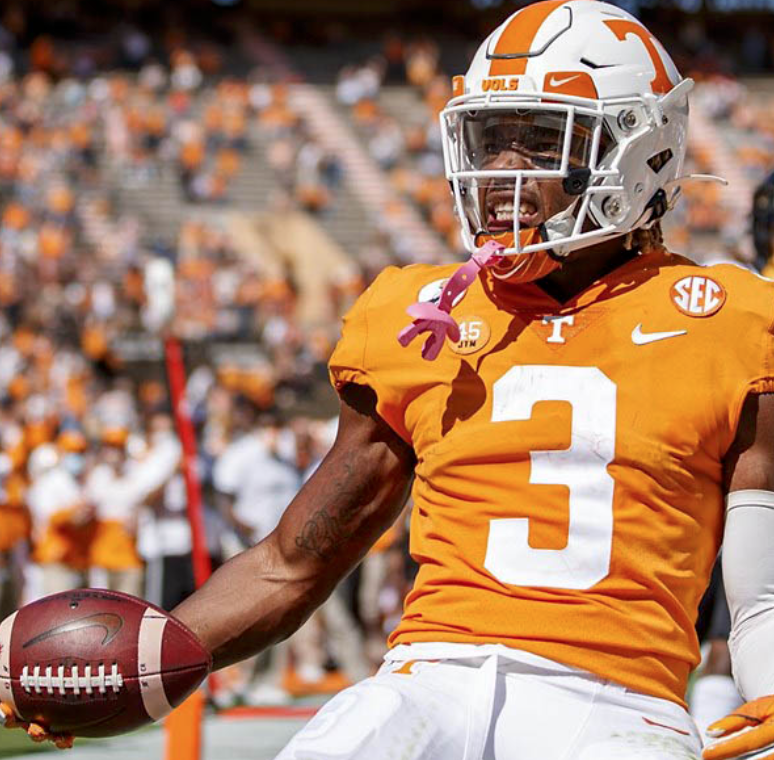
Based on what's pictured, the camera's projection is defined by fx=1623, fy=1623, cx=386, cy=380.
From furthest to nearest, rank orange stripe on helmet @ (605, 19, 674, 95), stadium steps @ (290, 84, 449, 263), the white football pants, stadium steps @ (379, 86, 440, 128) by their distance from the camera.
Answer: stadium steps @ (379, 86, 440, 128) < stadium steps @ (290, 84, 449, 263) < orange stripe on helmet @ (605, 19, 674, 95) < the white football pants

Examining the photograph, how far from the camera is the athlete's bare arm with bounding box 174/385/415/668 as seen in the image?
2.79 metres

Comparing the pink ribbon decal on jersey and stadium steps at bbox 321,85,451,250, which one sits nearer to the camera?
the pink ribbon decal on jersey

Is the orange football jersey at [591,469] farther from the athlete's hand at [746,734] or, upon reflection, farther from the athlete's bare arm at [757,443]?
the athlete's hand at [746,734]

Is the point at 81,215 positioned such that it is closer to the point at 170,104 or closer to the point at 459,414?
the point at 170,104

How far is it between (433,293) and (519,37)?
46 cm

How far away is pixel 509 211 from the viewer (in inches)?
105

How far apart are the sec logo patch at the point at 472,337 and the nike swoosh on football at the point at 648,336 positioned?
0.24 m

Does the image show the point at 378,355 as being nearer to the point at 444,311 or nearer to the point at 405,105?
the point at 444,311

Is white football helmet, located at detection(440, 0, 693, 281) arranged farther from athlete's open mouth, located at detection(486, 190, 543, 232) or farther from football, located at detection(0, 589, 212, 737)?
football, located at detection(0, 589, 212, 737)

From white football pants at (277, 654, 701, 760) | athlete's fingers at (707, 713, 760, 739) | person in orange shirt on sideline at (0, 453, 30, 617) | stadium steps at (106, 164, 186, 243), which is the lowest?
person in orange shirt on sideline at (0, 453, 30, 617)

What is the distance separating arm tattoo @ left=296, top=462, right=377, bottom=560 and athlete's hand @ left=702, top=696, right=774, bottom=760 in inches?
33.4

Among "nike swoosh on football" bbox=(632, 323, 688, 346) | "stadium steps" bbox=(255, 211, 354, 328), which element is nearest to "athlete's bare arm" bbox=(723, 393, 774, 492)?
"nike swoosh on football" bbox=(632, 323, 688, 346)

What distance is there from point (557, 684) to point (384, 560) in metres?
7.22

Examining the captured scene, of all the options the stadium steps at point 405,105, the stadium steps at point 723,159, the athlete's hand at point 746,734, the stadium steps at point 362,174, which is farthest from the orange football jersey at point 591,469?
the stadium steps at point 405,105
